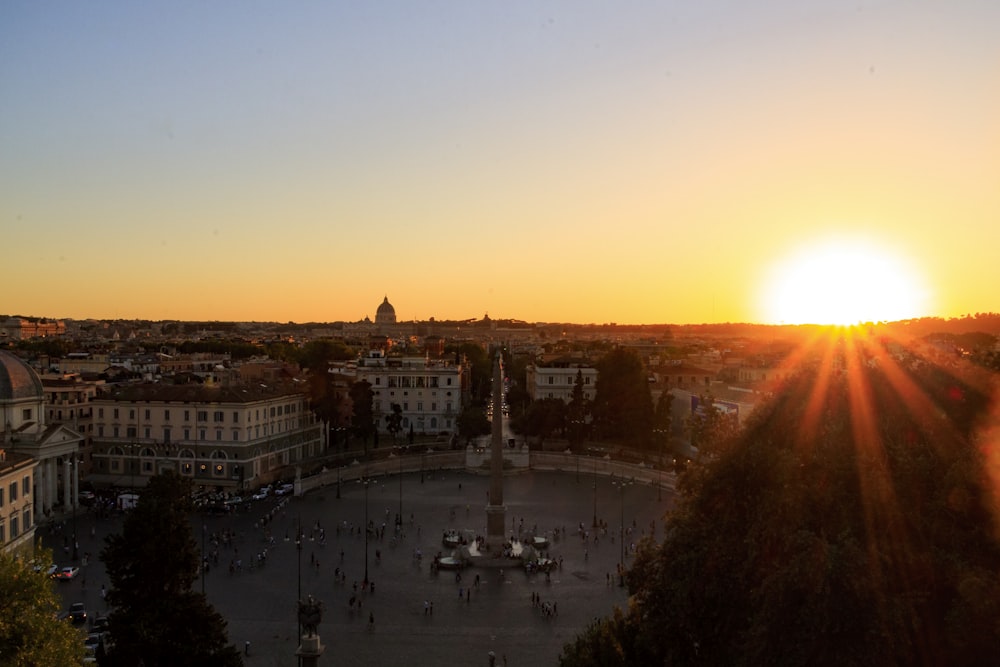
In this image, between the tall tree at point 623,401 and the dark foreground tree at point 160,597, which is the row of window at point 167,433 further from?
the dark foreground tree at point 160,597

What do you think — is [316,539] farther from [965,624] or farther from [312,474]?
[965,624]

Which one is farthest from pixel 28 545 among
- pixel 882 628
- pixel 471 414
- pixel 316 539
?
pixel 471 414

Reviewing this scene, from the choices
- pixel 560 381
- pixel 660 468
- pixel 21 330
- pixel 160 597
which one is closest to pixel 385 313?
pixel 21 330

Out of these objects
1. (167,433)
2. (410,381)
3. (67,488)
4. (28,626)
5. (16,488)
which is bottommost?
(67,488)

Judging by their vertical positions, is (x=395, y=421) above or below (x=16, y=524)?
below

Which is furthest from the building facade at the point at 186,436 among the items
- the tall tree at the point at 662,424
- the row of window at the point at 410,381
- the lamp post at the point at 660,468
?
the tall tree at the point at 662,424

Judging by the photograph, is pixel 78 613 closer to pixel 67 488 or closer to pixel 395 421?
pixel 67 488

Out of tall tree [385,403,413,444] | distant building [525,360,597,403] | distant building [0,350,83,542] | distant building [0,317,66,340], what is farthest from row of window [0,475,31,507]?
distant building [0,317,66,340]
